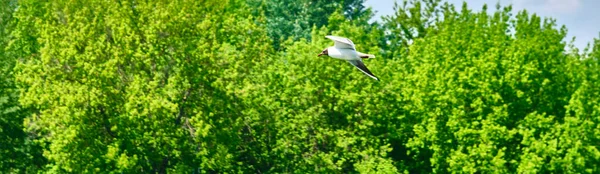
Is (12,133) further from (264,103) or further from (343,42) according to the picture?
(343,42)

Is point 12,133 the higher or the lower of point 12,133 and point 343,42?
the higher

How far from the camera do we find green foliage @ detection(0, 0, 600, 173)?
3988 centimetres

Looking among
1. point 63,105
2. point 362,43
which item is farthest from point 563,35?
point 63,105

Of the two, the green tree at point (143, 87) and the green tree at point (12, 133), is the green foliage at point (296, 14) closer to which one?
the green tree at point (12, 133)

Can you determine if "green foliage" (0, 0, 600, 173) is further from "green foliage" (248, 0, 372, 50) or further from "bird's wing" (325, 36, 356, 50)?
"green foliage" (248, 0, 372, 50)

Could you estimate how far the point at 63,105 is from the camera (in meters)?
40.4

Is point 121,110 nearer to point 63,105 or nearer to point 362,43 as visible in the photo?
point 63,105

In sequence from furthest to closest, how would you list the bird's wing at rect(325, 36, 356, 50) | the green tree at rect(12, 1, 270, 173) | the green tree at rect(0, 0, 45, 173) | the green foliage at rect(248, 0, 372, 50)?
the green foliage at rect(248, 0, 372, 50) → the green tree at rect(0, 0, 45, 173) → the green tree at rect(12, 1, 270, 173) → the bird's wing at rect(325, 36, 356, 50)

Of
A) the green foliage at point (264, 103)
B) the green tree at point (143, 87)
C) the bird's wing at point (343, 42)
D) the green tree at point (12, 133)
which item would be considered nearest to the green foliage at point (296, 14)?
the green tree at point (12, 133)

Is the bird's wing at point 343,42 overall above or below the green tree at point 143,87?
below

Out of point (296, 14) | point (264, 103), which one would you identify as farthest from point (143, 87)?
point (296, 14)

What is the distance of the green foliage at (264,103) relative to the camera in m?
39.9

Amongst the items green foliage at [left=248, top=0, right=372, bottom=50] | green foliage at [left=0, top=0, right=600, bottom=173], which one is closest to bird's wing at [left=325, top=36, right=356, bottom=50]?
green foliage at [left=0, top=0, right=600, bottom=173]

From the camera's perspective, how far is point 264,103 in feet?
135
